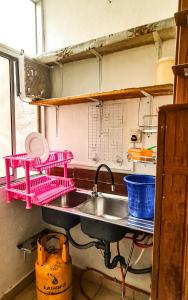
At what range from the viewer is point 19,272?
187 centimetres

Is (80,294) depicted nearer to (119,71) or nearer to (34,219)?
(34,219)

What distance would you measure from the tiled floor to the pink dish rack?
3.18 ft

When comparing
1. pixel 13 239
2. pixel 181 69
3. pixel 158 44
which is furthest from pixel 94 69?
pixel 13 239

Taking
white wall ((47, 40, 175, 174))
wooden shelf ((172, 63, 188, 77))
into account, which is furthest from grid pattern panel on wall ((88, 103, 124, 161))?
wooden shelf ((172, 63, 188, 77))

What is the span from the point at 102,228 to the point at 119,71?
4.39 ft

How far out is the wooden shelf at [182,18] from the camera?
95 centimetres

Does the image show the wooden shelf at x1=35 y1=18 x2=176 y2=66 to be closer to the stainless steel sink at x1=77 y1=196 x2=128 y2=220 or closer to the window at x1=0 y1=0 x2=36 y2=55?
the window at x1=0 y1=0 x2=36 y2=55

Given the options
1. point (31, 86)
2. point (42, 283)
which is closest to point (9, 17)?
point (31, 86)

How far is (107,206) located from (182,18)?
1.47 m

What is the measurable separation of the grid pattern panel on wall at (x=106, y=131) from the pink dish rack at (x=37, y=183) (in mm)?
280

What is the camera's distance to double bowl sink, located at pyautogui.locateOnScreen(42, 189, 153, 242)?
1.27m

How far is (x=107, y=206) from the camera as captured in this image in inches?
69.0

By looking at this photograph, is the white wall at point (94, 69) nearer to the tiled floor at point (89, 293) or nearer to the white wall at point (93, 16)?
the white wall at point (93, 16)

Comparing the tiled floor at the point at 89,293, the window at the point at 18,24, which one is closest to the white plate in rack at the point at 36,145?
the window at the point at 18,24
